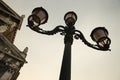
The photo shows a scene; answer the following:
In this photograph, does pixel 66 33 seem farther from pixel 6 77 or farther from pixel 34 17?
pixel 6 77

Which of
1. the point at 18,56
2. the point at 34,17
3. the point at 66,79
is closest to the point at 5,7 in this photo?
the point at 18,56

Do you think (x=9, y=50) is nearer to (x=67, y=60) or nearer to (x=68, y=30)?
(x=68, y=30)

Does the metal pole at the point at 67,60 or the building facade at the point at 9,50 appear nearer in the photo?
the metal pole at the point at 67,60

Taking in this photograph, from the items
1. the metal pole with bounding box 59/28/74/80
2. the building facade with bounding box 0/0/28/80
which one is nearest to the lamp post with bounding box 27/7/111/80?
the metal pole with bounding box 59/28/74/80

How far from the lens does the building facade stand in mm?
14789

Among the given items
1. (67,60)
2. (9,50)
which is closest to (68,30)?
(67,60)

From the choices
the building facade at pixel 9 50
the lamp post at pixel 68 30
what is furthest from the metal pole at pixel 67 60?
the building facade at pixel 9 50

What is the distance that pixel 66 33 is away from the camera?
4910 mm

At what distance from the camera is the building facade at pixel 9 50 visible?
14789 millimetres

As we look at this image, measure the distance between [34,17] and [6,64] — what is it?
10737 millimetres

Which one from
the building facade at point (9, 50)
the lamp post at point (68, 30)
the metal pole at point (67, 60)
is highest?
the building facade at point (9, 50)

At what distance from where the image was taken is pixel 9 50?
15.9 metres

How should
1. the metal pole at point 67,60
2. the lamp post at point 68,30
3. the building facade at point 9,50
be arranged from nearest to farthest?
the metal pole at point 67,60 < the lamp post at point 68,30 < the building facade at point 9,50

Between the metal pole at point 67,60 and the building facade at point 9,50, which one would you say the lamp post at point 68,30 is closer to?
the metal pole at point 67,60
